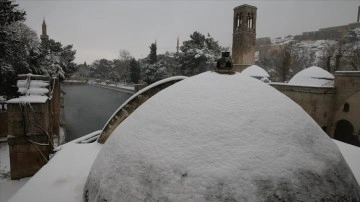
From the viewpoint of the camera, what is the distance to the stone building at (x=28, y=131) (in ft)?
20.6

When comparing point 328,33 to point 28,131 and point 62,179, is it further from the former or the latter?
point 62,179

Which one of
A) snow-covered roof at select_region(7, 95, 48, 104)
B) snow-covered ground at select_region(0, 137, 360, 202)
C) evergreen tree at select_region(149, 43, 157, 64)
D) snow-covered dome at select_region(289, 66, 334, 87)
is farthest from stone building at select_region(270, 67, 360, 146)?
evergreen tree at select_region(149, 43, 157, 64)

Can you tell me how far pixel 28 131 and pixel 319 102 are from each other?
54.1 feet

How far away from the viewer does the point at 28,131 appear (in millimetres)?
6441

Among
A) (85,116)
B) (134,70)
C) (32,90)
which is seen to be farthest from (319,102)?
(134,70)

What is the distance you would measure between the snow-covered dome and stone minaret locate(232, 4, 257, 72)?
41.0ft

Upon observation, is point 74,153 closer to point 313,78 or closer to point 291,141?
point 291,141

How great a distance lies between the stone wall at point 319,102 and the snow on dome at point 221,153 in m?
15.3

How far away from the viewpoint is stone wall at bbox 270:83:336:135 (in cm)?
1620

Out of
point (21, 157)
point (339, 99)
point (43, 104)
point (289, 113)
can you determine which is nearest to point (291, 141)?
point (289, 113)

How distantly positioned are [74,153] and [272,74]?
42.4 metres

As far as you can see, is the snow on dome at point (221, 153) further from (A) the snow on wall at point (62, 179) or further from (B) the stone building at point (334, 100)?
(B) the stone building at point (334, 100)

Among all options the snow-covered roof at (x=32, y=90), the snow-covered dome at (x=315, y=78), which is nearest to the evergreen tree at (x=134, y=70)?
the snow-covered dome at (x=315, y=78)

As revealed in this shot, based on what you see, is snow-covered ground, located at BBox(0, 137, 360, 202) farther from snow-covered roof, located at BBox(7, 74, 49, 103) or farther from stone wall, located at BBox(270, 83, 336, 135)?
stone wall, located at BBox(270, 83, 336, 135)
